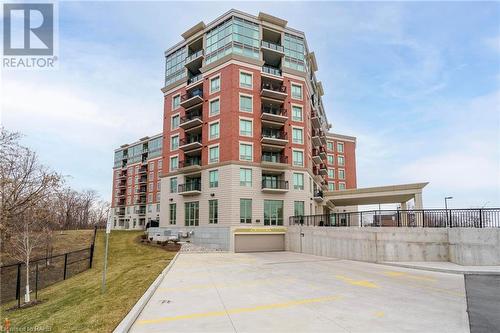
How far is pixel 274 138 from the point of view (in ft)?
112

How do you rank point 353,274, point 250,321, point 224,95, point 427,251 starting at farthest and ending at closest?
point 224,95
point 427,251
point 353,274
point 250,321

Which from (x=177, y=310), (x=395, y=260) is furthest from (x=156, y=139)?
(x=177, y=310)

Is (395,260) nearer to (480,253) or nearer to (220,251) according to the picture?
(480,253)

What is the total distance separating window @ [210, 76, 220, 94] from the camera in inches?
1389

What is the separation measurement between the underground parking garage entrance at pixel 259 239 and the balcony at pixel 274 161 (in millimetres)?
7190

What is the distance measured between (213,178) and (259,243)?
8912 millimetres

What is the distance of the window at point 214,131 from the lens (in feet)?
113

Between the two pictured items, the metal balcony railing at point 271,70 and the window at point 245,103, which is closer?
the window at point 245,103

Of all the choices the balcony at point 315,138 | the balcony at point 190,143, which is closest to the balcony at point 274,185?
the balcony at point 190,143

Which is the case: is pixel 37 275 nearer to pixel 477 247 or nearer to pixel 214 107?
pixel 477 247

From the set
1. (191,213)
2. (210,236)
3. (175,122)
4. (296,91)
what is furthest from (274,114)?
(210,236)

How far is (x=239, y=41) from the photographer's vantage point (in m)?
34.7

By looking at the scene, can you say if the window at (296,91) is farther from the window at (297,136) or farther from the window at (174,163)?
the window at (174,163)

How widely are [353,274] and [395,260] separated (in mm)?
5993
